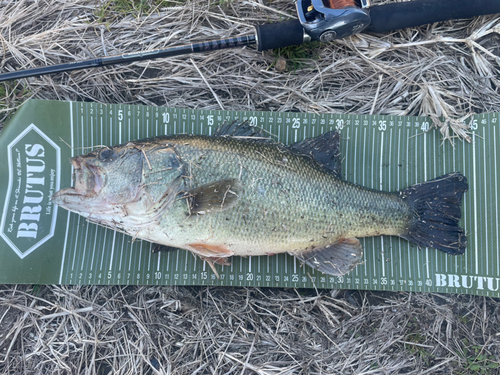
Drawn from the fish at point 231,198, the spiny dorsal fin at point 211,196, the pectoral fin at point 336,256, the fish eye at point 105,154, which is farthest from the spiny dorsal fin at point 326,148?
the fish eye at point 105,154

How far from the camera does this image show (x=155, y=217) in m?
2.22

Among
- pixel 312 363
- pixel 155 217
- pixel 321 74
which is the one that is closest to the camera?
pixel 155 217

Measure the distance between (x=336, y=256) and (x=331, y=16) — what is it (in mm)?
2131

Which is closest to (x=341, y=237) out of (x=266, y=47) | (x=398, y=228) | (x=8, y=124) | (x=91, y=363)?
(x=398, y=228)

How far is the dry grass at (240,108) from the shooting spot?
275cm

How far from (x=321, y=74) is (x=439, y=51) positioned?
1.27 meters

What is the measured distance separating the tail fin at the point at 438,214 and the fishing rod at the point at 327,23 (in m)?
1.59

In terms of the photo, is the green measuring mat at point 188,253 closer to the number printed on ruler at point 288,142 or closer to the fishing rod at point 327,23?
the number printed on ruler at point 288,142

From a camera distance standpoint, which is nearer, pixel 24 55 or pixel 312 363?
pixel 312 363

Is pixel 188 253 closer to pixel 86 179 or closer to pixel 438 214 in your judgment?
pixel 86 179

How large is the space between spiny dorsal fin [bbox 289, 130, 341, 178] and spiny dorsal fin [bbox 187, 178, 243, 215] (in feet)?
2.77

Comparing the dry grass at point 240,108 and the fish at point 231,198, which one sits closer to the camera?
the fish at point 231,198

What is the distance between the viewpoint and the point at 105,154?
89.4 inches

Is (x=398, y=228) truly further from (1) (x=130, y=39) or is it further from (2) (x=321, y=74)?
(1) (x=130, y=39)
